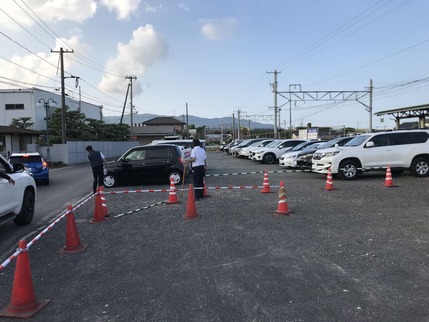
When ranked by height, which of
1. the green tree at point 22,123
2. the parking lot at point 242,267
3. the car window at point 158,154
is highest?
the green tree at point 22,123

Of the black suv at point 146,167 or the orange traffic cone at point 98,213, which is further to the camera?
the black suv at point 146,167

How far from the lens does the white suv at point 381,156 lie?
1495 cm

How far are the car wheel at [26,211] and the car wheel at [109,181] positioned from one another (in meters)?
5.55

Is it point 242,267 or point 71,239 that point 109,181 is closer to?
point 71,239

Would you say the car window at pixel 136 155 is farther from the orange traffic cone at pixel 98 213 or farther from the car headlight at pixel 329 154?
the car headlight at pixel 329 154

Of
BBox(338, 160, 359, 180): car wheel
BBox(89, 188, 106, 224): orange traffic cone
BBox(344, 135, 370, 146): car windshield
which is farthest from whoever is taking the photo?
BBox(344, 135, 370, 146): car windshield

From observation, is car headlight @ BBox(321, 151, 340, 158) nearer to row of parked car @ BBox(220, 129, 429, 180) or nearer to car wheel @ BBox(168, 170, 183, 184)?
row of parked car @ BBox(220, 129, 429, 180)

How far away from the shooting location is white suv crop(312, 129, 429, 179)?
14953 millimetres

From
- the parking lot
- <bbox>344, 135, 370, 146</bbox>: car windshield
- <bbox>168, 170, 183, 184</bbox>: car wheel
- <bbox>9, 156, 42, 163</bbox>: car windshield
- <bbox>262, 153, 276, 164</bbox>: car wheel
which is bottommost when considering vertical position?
the parking lot

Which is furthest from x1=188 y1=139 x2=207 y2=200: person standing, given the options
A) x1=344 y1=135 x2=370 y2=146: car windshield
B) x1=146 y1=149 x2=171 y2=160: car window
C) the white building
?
the white building

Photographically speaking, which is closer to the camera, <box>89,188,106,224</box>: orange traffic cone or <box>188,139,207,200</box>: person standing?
<box>89,188,106,224</box>: orange traffic cone

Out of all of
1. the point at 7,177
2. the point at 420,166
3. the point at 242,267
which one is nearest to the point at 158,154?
the point at 7,177

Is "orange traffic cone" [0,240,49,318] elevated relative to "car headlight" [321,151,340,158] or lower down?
lower down

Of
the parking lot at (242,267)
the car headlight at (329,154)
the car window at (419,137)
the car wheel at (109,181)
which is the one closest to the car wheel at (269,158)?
the car headlight at (329,154)
